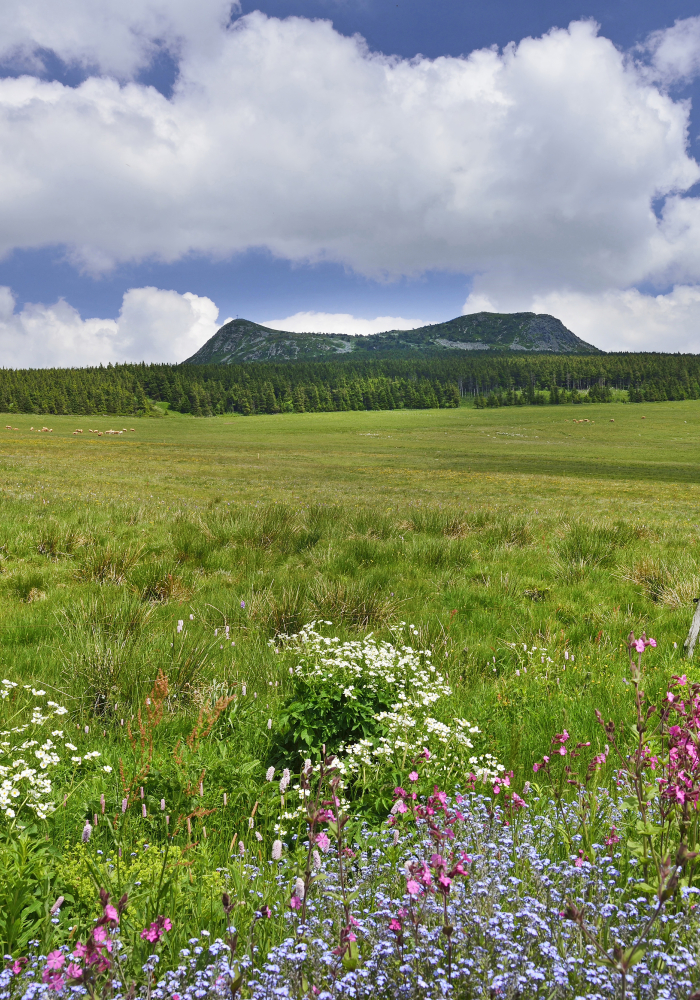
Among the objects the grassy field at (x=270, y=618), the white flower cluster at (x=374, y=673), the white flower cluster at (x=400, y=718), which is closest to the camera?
the white flower cluster at (x=400, y=718)

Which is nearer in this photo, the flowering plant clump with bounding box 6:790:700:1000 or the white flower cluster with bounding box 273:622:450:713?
the flowering plant clump with bounding box 6:790:700:1000

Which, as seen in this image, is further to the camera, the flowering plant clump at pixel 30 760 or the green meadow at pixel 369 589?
the green meadow at pixel 369 589

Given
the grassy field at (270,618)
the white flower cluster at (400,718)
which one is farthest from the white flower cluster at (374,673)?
the grassy field at (270,618)

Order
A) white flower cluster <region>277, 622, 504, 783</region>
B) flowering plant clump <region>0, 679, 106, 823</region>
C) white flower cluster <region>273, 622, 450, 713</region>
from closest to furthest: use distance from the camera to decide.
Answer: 1. flowering plant clump <region>0, 679, 106, 823</region>
2. white flower cluster <region>277, 622, 504, 783</region>
3. white flower cluster <region>273, 622, 450, 713</region>

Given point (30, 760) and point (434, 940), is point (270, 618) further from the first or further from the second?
point (434, 940)

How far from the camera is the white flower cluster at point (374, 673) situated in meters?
3.91

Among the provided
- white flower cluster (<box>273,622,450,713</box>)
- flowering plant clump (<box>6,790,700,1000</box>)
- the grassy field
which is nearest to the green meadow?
the grassy field

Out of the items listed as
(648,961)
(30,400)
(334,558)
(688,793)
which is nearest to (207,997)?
(648,961)

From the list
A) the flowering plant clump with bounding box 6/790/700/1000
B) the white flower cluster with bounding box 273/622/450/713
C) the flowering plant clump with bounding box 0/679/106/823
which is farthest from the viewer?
the white flower cluster with bounding box 273/622/450/713

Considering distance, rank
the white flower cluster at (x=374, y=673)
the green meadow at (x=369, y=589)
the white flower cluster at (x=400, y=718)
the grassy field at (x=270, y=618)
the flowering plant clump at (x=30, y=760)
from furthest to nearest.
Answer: the green meadow at (x=369, y=589) → the white flower cluster at (x=374, y=673) → the grassy field at (x=270, y=618) → the white flower cluster at (x=400, y=718) → the flowering plant clump at (x=30, y=760)

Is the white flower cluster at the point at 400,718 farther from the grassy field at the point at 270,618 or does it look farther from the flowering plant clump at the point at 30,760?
the flowering plant clump at the point at 30,760

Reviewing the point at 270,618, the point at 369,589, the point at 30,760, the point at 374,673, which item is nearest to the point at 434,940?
the point at 374,673

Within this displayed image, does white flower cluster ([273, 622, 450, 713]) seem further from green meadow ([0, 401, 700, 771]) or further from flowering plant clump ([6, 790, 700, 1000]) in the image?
flowering plant clump ([6, 790, 700, 1000])

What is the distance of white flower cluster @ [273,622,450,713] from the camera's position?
3.91 m
